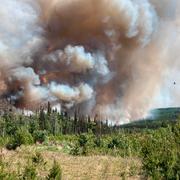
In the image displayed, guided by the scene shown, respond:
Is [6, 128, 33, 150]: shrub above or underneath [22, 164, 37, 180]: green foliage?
above

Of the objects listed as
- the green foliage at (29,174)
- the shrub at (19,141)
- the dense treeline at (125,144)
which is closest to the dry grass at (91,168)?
the dense treeline at (125,144)

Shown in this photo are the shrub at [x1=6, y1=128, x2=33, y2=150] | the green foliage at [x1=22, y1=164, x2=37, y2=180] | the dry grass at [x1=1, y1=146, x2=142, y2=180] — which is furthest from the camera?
the shrub at [x1=6, y1=128, x2=33, y2=150]

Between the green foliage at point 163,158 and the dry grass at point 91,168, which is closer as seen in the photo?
the green foliage at point 163,158

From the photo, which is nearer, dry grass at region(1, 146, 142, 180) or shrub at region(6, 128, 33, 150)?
dry grass at region(1, 146, 142, 180)

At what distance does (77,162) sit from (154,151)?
24.7 metres

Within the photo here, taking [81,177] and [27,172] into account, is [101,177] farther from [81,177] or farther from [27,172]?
[27,172]

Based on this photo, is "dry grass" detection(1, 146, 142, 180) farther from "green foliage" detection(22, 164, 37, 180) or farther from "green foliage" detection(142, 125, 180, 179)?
"green foliage" detection(22, 164, 37, 180)

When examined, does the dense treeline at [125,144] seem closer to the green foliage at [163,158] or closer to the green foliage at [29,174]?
the green foliage at [163,158]

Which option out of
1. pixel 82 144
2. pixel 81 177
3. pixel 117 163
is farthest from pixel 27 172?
pixel 82 144

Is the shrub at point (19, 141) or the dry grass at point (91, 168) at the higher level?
the shrub at point (19, 141)

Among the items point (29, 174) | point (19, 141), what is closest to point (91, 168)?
point (29, 174)

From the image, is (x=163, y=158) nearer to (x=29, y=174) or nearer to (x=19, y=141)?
(x=29, y=174)

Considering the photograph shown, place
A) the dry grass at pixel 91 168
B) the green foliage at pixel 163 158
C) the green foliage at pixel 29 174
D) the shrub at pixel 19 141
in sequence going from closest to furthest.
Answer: the green foliage at pixel 29 174
the green foliage at pixel 163 158
the dry grass at pixel 91 168
the shrub at pixel 19 141

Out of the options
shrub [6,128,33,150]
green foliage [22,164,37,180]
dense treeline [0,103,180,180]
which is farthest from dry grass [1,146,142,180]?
shrub [6,128,33,150]
